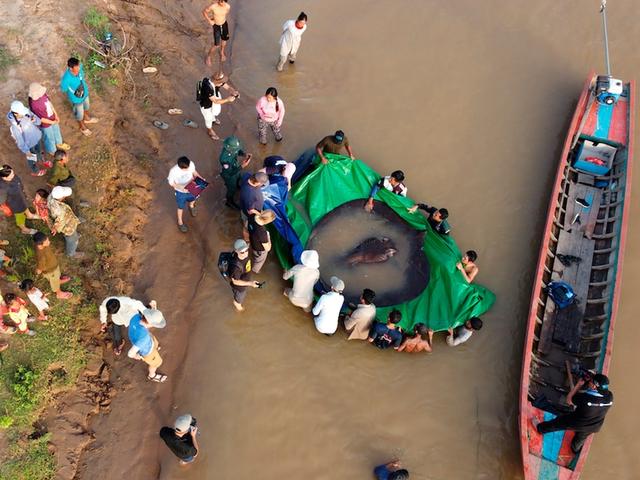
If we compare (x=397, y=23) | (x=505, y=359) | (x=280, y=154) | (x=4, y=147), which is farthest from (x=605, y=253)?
(x=4, y=147)

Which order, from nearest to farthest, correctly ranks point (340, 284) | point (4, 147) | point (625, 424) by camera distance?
point (340, 284) < point (625, 424) < point (4, 147)

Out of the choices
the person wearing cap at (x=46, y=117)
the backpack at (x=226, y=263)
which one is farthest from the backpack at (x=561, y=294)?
the person wearing cap at (x=46, y=117)

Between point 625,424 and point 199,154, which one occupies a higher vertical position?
point 199,154

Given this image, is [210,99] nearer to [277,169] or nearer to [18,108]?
[277,169]

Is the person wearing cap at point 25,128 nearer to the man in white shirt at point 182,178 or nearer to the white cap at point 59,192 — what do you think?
the white cap at point 59,192

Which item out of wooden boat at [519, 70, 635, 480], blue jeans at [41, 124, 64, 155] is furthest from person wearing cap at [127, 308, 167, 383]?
wooden boat at [519, 70, 635, 480]

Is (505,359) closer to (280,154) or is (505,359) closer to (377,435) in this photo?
(377,435)

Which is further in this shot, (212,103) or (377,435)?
(212,103)
